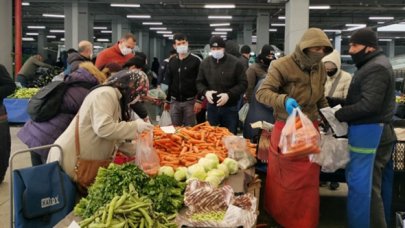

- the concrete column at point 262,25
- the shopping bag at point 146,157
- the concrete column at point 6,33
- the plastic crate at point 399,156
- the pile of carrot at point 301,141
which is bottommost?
the plastic crate at point 399,156

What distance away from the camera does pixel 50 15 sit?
29.0 m

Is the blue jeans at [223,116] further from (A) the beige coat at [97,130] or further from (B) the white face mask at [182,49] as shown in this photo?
(A) the beige coat at [97,130]

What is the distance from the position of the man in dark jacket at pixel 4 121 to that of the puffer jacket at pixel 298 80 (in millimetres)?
3228

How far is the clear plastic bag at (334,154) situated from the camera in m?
4.45

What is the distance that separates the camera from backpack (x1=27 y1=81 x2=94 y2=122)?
13.3ft

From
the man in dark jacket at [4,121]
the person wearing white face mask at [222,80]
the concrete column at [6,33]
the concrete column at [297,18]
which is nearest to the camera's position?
the man in dark jacket at [4,121]

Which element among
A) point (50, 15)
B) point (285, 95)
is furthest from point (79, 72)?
point (50, 15)

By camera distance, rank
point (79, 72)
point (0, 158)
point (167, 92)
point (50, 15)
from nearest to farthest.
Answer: point (79, 72), point (0, 158), point (167, 92), point (50, 15)

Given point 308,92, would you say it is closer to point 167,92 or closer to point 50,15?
point 167,92

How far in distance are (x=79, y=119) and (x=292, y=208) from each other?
1869 mm

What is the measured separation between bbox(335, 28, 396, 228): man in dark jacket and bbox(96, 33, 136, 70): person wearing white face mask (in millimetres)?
3159

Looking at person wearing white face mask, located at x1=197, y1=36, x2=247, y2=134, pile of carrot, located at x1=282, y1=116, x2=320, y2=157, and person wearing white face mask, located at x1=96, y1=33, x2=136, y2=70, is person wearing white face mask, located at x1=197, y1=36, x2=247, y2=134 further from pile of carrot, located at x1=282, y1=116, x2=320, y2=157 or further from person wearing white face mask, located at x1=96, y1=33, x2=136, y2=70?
pile of carrot, located at x1=282, y1=116, x2=320, y2=157

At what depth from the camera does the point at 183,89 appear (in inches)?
256

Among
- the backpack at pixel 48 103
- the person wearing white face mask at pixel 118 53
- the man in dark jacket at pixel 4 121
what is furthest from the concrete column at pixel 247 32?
the backpack at pixel 48 103
